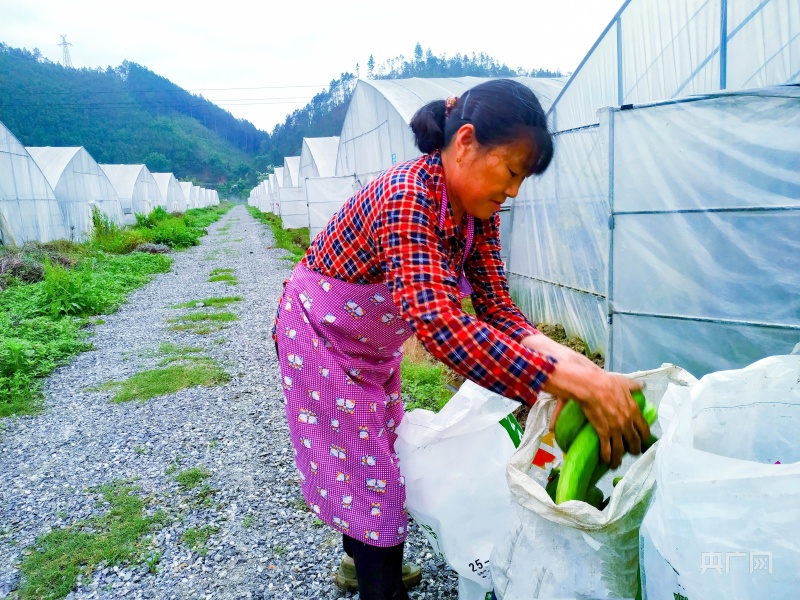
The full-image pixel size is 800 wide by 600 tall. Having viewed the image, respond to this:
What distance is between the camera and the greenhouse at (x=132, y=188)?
78.8 ft

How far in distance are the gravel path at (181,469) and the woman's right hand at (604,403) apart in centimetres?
125

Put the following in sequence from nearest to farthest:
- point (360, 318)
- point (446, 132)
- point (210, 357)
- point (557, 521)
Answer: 1. point (557, 521)
2. point (446, 132)
3. point (360, 318)
4. point (210, 357)

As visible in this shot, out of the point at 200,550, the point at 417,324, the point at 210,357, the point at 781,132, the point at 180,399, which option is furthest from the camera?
the point at 210,357

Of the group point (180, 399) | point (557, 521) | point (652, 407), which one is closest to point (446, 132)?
point (652, 407)

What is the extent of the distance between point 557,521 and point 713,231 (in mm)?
3165

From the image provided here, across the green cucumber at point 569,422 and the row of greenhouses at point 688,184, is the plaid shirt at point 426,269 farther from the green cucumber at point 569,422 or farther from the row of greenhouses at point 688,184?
the row of greenhouses at point 688,184

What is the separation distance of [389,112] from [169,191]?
2784cm

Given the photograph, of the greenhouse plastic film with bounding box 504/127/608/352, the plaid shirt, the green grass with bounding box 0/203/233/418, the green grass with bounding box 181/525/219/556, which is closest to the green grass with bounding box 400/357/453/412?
the green grass with bounding box 181/525/219/556

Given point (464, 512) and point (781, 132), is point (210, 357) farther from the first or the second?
point (781, 132)

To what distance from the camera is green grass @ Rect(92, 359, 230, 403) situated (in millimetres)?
4398

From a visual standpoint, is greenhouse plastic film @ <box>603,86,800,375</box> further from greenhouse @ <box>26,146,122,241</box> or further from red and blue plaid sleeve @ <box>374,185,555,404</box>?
greenhouse @ <box>26,146,122,241</box>

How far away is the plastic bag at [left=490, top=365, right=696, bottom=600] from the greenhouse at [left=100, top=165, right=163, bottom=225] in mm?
24305

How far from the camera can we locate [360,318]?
4.92 ft

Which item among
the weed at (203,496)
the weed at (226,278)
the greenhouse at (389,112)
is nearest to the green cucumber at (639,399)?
the weed at (203,496)
